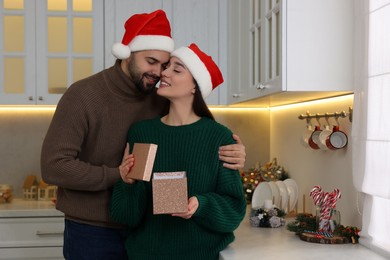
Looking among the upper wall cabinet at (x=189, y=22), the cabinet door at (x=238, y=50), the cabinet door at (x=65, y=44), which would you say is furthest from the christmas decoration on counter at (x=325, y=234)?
the cabinet door at (x=65, y=44)

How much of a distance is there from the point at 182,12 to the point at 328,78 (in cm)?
137

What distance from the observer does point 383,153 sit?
2016 millimetres

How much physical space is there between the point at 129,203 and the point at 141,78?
46cm

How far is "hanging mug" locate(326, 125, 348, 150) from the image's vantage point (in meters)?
2.58

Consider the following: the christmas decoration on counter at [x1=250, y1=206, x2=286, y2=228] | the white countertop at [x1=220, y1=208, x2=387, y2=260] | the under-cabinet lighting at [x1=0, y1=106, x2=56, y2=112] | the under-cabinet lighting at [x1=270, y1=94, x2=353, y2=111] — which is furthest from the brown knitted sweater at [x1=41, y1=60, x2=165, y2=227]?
the under-cabinet lighting at [x1=0, y1=106, x2=56, y2=112]

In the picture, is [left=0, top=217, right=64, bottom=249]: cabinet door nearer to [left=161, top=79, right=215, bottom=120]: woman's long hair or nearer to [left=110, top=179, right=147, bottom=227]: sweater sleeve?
[left=110, top=179, right=147, bottom=227]: sweater sleeve

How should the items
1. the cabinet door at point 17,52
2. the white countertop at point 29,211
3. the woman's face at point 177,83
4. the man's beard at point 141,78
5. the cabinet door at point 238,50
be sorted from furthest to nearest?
1. the cabinet door at point 17,52
2. the white countertop at point 29,211
3. the cabinet door at point 238,50
4. the man's beard at point 141,78
5. the woman's face at point 177,83

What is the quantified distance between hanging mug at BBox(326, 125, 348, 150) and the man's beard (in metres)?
0.80

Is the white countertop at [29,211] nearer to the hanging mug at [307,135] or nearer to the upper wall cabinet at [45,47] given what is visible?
the upper wall cabinet at [45,47]

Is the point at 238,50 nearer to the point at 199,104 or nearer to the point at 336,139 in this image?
the point at 336,139

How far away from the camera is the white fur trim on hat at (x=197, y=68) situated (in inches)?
82.5

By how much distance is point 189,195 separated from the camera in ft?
6.64

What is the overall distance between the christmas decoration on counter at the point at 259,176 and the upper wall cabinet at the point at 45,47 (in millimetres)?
1013

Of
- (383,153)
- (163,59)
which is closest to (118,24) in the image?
(163,59)
